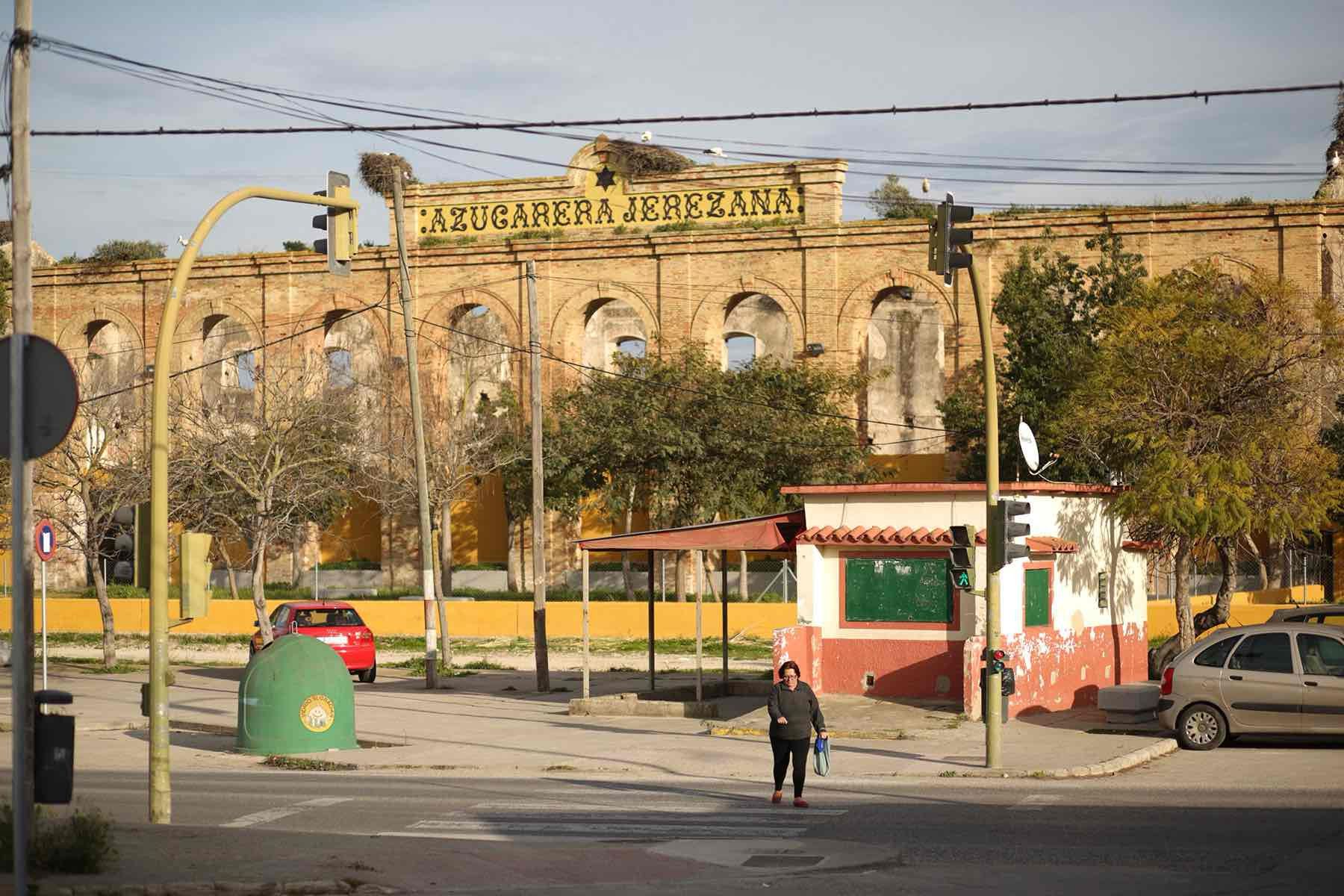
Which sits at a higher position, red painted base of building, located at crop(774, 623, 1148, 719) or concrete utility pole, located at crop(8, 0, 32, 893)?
concrete utility pole, located at crop(8, 0, 32, 893)

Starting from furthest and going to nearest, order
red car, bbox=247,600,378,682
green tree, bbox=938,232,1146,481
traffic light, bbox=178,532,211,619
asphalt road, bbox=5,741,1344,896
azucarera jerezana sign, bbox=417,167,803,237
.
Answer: azucarera jerezana sign, bbox=417,167,803,237, green tree, bbox=938,232,1146,481, red car, bbox=247,600,378,682, traffic light, bbox=178,532,211,619, asphalt road, bbox=5,741,1344,896

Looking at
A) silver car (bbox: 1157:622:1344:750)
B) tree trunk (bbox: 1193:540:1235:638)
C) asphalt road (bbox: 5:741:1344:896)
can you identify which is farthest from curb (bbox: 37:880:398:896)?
tree trunk (bbox: 1193:540:1235:638)

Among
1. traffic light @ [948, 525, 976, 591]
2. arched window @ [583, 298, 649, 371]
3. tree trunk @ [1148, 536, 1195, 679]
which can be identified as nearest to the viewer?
traffic light @ [948, 525, 976, 591]

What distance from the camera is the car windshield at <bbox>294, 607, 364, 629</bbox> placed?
29.3 meters

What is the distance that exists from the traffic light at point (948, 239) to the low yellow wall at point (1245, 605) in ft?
59.2

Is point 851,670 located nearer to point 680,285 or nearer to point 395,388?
point 680,285

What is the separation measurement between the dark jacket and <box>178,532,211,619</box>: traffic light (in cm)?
505

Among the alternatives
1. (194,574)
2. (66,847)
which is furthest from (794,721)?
(66,847)

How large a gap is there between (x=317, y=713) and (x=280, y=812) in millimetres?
5129

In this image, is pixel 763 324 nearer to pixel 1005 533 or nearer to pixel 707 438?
pixel 707 438

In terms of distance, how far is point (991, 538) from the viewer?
17.1m

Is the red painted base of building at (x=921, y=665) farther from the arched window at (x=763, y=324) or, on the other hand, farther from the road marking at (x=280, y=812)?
the arched window at (x=763, y=324)

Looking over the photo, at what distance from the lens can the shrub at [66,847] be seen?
9.77 meters

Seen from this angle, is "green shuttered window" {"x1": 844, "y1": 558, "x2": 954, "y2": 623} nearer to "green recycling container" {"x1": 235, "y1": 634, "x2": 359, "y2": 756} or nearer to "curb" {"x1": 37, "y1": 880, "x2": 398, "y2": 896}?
"green recycling container" {"x1": 235, "y1": 634, "x2": 359, "y2": 756}
